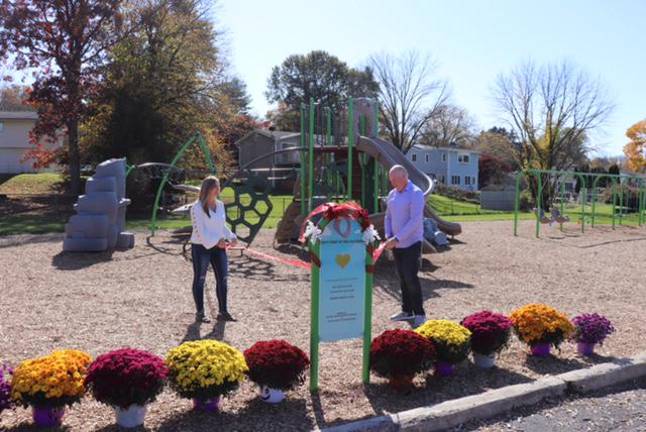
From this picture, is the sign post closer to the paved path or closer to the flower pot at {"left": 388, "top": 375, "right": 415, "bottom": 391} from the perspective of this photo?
the flower pot at {"left": 388, "top": 375, "right": 415, "bottom": 391}

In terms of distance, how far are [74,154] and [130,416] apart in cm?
2729

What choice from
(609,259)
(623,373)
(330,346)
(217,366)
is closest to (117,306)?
(330,346)

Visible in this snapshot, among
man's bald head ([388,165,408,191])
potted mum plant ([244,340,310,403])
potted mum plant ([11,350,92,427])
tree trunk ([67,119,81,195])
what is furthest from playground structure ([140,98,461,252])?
tree trunk ([67,119,81,195])

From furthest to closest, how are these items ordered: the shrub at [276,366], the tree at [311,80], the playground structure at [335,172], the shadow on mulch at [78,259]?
the tree at [311,80] → the playground structure at [335,172] → the shadow on mulch at [78,259] → the shrub at [276,366]

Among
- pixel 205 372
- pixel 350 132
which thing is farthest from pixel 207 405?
pixel 350 132

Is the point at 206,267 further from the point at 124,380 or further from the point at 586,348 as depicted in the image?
the point at 586,348

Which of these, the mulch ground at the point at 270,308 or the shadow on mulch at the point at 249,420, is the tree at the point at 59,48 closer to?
the mulch ground at the point at 270,308

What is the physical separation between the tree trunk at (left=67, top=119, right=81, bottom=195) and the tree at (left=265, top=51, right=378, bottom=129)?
40525 millimetres

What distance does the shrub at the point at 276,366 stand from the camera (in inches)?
162

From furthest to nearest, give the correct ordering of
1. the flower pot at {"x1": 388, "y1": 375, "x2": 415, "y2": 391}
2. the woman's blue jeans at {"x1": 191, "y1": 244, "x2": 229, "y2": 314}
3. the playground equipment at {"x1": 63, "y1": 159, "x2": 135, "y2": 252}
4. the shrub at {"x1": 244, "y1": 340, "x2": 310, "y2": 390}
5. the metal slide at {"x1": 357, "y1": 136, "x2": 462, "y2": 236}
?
the playground equipment at {"x1": 63, "y1": 159, "x2": 135, "y2": 252} → the metal slide at {"x1": 357, "y1": 136, "x2": 462, "y2": 236} → the woman's blue jeans at {"x1": 191, "y1": 244, "x2": 229, "y2": 314} → the flower pot at {"x1": 388, "y1": 375, "x2": 415, "y2": 391} → the shrub at {"x1": 244, "y1": 340, "x2": 310, "y2": 390}

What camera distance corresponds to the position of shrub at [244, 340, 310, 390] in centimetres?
412

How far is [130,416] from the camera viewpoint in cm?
379

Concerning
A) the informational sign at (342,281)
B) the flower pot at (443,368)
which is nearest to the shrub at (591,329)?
the flower pot at (443,368)

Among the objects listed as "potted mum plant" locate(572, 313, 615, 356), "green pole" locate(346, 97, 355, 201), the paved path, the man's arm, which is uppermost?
"green pole" locate(346, 97, 355, 201)
